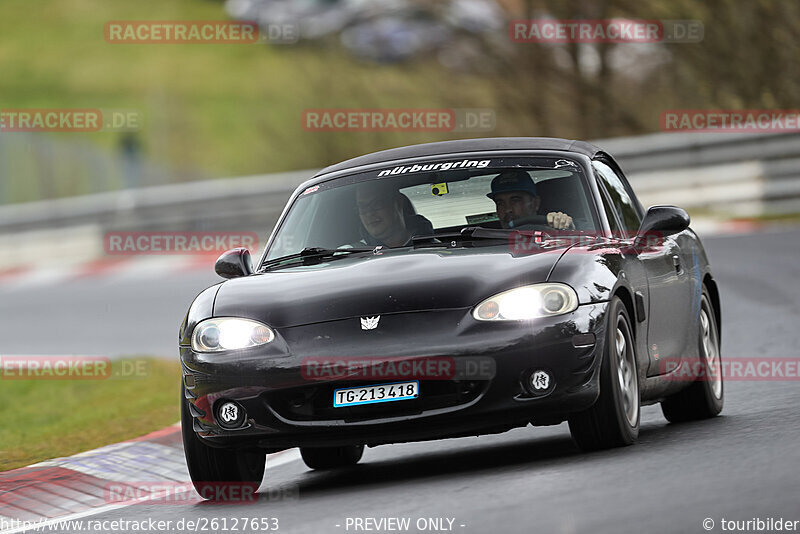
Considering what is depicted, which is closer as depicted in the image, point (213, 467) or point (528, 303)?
point (528, 303)

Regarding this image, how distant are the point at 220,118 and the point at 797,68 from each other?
4366cm

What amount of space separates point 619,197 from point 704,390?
1.14 m

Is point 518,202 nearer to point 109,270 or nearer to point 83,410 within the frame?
point 83,410

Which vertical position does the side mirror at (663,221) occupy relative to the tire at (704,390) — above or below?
above

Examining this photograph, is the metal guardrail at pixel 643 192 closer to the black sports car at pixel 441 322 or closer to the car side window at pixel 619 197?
the car side window at pixel 619 197

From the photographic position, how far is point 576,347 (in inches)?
266

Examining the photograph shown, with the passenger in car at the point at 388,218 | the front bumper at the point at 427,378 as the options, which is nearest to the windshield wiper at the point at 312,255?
the passenger in car at the point at 388,218

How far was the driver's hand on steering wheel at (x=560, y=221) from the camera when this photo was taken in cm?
783

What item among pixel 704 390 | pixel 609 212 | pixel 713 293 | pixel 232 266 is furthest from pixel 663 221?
pixel 232 266

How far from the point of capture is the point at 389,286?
22.8ft

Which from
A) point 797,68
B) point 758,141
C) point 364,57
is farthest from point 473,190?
point 364,57

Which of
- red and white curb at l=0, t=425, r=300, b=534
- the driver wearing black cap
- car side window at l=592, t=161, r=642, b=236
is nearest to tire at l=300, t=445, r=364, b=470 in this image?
red and white curb at l=0, t=425, r=300, b=534

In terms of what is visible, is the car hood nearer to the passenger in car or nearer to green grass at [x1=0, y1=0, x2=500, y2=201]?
the passenger in car

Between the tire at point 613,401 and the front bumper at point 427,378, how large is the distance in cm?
10
